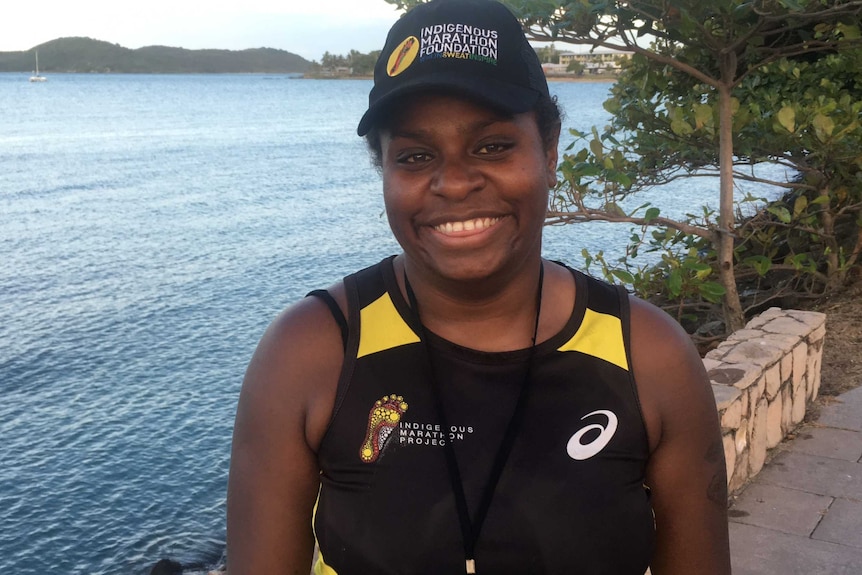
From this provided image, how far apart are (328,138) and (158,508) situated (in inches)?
1685

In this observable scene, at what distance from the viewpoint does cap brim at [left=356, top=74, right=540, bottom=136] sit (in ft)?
4.79

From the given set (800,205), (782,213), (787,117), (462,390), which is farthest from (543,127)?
(800,205)

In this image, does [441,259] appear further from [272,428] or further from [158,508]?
[158,508]

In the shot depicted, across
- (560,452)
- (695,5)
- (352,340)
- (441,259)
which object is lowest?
(560,452)

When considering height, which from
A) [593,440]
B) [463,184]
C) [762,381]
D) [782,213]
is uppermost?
[463,184]

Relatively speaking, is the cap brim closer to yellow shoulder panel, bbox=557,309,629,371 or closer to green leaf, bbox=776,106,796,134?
yellow shoulder panel, bbox=557,309,629,371

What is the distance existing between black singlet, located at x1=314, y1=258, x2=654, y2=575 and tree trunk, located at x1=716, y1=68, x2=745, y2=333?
4.42m

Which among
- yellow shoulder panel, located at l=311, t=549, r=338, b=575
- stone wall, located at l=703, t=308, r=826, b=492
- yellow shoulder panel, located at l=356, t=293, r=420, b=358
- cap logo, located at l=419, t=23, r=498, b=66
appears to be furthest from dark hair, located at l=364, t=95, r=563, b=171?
stone wall, located at l=703, t=308, r=826, b=492

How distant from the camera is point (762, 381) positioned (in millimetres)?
4512

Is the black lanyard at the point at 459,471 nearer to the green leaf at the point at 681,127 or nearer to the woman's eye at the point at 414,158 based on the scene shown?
the woman's eye at the point at 414,158

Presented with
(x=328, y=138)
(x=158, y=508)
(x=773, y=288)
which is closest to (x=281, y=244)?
(x=158, y=508)

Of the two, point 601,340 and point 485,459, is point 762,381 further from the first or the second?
point 485,459

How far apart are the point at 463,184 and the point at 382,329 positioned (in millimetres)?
302

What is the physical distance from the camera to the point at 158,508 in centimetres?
969
